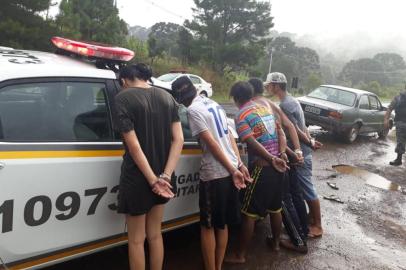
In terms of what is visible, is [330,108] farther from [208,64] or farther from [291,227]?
[208,64]

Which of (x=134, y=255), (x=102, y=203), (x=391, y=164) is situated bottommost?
(x=391, y=164)

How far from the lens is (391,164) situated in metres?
9.01

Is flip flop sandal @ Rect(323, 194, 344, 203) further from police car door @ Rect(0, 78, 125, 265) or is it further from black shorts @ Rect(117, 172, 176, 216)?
black shorts @ Rect(117, 172, 176, 216)

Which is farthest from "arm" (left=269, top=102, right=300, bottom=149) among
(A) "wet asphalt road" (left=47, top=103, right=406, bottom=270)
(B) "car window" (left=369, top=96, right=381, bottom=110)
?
(B) "car window" (left=369, top=96, right=381, bottom=110)

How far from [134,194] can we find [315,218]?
2.70 m

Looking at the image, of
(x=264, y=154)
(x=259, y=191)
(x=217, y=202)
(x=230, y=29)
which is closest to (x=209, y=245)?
(x=217, y=202)

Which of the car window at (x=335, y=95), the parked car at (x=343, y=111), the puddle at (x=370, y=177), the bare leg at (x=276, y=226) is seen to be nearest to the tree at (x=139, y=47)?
the car window at (x=335, y=95)

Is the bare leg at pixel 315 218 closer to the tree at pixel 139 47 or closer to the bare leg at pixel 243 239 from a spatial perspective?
the bare leg at pixel 243 239

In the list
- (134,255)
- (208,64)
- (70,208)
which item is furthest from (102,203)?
(208,64)

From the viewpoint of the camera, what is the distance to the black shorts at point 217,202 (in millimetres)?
3060

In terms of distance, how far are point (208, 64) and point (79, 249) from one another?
30681mm

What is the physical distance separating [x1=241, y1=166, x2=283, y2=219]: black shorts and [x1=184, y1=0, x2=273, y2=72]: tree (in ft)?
96.7

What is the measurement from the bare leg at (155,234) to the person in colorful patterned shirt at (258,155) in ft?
3.26

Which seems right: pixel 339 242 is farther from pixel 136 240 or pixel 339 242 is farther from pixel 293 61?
pixel 293 61
